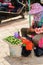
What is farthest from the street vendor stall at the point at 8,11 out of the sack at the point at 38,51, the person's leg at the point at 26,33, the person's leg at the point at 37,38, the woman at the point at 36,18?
the sack at the point at 38,51

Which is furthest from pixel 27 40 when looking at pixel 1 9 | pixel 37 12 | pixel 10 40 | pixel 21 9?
pixel 21 9

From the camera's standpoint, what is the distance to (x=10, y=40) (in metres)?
3.93

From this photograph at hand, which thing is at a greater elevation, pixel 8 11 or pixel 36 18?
pixel 36 18

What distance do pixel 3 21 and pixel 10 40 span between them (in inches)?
133

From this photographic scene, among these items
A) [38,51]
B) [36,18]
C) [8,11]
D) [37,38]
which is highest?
[36,18]

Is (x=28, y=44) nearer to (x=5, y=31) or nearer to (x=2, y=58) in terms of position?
(x=2, y=58)

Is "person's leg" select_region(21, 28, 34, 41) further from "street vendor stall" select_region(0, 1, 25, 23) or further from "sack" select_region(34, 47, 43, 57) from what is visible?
"street vendor stall" select_region(0, 1, 25, 23)

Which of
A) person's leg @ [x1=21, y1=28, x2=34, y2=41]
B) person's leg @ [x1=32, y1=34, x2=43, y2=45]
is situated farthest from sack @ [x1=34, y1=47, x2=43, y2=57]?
person's leg @ [x1=21, y1=28, x2=34, y2=41]

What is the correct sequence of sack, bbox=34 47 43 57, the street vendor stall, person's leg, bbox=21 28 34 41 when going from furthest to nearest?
the street vendor stall
person's leg, bbox=21 28 34 41
sack, bbox=34 47 43 57

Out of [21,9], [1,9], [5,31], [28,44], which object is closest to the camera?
[28,44]

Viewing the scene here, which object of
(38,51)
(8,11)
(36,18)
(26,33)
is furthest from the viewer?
(8,11)

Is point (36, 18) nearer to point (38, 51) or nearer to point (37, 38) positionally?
point (37, 38)

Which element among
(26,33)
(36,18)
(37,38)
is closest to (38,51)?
(37,38)

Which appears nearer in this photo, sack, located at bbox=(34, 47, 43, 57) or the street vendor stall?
sack, located at bbox=(34, 47, 43, 57)
